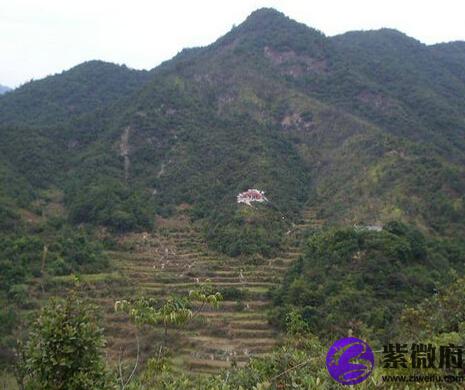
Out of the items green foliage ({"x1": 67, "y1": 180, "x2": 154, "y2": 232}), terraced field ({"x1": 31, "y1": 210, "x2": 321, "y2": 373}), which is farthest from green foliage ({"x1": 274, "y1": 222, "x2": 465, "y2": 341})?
green foliage ({"x1": 67, "y1": 180, "x2": 154, "y2": 232})

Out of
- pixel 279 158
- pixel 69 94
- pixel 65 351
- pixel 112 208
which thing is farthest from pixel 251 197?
pixel 69 94

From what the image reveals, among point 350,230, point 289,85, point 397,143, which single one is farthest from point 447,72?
point 350,230

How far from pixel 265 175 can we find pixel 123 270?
56.6 ft

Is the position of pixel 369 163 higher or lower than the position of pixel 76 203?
higher

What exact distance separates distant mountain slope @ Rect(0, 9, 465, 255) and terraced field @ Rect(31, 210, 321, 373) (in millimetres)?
1537

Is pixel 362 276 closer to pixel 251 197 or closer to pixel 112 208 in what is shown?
pixel 251 197

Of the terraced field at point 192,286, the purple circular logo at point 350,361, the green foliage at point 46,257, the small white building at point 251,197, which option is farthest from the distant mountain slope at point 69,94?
the purple circular logo at point 350,361

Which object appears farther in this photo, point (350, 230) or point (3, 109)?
point (3, 109)

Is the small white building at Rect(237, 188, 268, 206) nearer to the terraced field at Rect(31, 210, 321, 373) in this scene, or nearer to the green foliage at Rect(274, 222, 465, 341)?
the terraced field at Rect(31, 210, 321, 373)

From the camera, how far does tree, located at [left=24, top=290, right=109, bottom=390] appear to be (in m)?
5.65

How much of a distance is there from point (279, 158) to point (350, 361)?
39529 millimetres

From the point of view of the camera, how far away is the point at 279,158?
147ft

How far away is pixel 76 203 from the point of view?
118 feet

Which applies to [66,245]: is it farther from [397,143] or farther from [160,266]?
[397,143]
